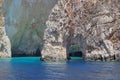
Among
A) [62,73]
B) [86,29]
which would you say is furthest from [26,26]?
[62,73]

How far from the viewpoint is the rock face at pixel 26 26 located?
2753 inches

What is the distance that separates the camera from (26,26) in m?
71.1

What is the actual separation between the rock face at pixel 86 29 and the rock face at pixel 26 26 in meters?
15.3

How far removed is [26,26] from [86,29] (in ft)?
73.7

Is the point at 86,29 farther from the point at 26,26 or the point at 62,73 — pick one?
the point at 26,26

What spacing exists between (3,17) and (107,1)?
81.8ft

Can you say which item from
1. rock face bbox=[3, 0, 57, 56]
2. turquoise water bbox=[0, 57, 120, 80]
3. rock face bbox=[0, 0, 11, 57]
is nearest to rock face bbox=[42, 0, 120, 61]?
turquoise water bbox=[0, 57, 120, 80]

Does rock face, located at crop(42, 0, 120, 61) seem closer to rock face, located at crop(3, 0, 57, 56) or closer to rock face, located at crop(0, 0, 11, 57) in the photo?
rock face, located at crop(0, 0, 11, 57)

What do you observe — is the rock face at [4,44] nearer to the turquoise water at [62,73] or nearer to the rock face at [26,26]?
the rock face at [26,26]

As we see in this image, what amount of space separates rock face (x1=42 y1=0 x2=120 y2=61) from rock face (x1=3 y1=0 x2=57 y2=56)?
50.2ft

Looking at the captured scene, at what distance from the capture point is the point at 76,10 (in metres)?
53.4

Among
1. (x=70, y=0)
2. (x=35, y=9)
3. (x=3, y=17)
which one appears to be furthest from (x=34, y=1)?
(x=70, y=0)

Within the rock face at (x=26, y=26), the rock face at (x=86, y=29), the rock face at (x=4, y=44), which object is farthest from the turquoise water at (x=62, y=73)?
the rock face at (x=26, y=26)

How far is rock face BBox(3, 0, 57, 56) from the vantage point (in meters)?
69.9
